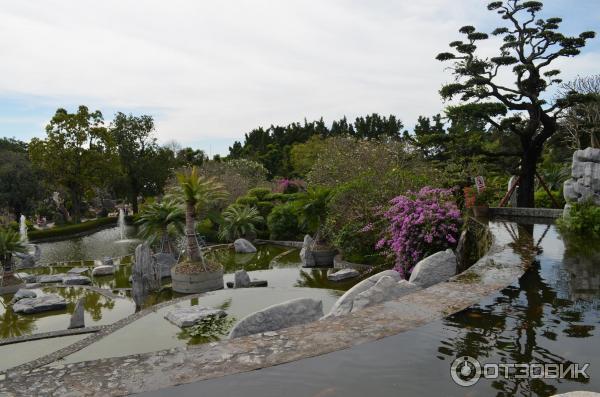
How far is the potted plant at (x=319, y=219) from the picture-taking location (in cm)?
1408

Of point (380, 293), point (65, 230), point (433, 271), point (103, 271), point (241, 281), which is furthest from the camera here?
point (65, 230)

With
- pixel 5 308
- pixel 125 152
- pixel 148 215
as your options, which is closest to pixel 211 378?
pixel 5 308

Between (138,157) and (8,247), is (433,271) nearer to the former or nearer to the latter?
(8,247)

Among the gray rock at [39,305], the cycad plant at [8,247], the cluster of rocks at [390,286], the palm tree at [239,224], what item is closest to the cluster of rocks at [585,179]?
the cluster of rocks at [390,286]

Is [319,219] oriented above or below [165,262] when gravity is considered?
above

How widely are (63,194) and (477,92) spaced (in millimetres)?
34854

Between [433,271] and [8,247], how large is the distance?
13.6 m

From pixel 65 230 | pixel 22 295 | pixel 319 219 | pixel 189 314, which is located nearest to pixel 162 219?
pixel 22 295

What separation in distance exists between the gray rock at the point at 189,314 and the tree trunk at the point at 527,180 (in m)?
10.6

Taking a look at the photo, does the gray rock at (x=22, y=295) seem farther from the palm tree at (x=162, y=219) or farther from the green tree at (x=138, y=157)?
the green tree at (x=138, y=157)

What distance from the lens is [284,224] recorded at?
66.6 feet

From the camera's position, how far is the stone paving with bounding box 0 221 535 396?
3.14 metres

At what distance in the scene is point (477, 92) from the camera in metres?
13.7

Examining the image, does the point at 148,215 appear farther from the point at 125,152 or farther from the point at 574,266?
the point at 125,152
